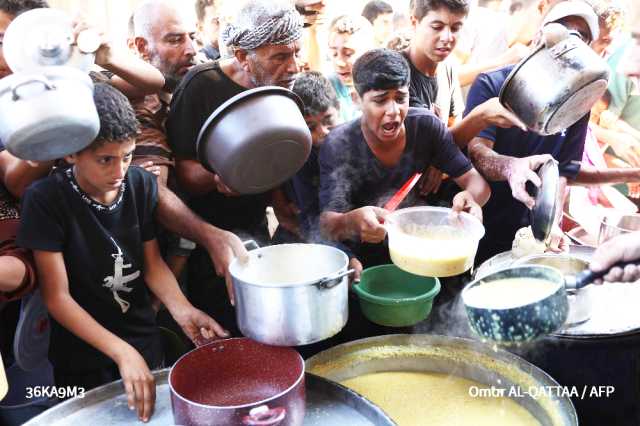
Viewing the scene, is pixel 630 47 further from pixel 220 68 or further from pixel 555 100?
pixel 220 68

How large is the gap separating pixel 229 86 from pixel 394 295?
3.25 ft

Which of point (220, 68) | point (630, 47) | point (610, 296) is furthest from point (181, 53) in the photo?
point (630, 47)

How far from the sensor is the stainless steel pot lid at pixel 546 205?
1780 mm

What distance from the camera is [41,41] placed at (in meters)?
1.48

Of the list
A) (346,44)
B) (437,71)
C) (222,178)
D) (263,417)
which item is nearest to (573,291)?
(263,417)

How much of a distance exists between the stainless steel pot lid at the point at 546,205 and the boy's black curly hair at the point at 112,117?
1330mm

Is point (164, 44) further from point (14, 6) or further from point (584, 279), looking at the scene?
point (584, 279)

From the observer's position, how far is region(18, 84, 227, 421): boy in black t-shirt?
1526 millimetres

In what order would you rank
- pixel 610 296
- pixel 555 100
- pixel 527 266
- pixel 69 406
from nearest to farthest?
pixel 69 406, pixel 527 266, pixel 555 100, pixel 610 296

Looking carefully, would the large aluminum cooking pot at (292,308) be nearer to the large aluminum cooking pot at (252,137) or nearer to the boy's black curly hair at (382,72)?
the large aluminum cooking pot at (252,137)

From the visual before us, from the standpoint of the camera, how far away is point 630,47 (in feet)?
9.60

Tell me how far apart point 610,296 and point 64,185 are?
6.05 ft

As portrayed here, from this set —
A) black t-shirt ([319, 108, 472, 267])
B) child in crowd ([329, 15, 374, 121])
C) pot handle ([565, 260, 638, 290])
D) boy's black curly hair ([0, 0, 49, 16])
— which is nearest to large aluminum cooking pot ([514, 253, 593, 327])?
pot handle ([565, 260, 638, 290])

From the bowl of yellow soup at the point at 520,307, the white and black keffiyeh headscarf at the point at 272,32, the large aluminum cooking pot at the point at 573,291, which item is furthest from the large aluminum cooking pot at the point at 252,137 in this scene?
the large aluminum cooking pot at the point at 573,291
